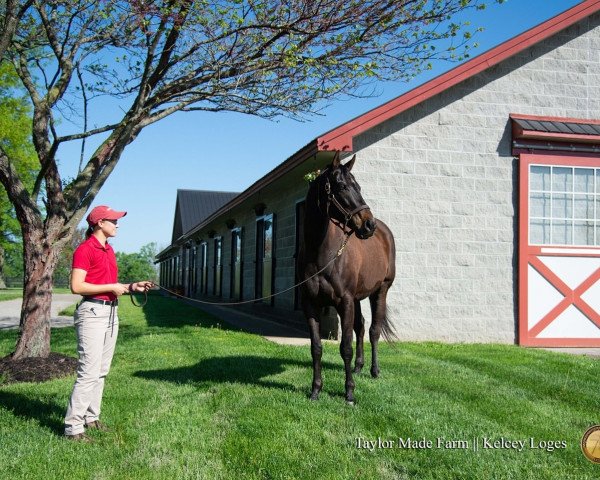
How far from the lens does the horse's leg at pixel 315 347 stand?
5.48m

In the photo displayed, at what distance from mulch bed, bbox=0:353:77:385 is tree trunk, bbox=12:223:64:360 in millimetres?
153

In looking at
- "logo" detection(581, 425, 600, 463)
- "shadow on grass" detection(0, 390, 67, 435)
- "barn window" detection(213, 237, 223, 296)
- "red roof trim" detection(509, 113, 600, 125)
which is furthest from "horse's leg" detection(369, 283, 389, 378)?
"barn window" detection(213, 237, 223, 296)

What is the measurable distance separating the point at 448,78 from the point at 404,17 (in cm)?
332

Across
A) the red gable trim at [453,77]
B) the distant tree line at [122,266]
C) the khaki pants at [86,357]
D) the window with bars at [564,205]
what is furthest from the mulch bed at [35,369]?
the distant tree line at [122,266]

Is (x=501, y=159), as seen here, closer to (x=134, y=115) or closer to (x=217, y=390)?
(x=134, y=115)

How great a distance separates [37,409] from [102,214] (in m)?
2.00

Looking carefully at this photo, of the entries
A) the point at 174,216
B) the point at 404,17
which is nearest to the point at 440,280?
Result: the point at 404,17

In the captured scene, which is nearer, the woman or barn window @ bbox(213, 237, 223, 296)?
the woman

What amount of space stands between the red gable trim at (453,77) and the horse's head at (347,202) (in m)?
4.16

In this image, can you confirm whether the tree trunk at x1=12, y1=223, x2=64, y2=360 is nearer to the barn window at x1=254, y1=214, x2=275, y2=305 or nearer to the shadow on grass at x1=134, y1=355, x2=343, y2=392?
the shadow on grass at x1=134, y1=355, x2=343, y2=392

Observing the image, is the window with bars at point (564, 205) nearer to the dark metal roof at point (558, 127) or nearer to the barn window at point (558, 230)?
the barn window at point (558, 230)

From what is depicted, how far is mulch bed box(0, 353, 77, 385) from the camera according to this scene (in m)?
6.42

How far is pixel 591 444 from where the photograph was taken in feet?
13.3

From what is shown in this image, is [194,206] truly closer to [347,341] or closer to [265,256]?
[265,256]
